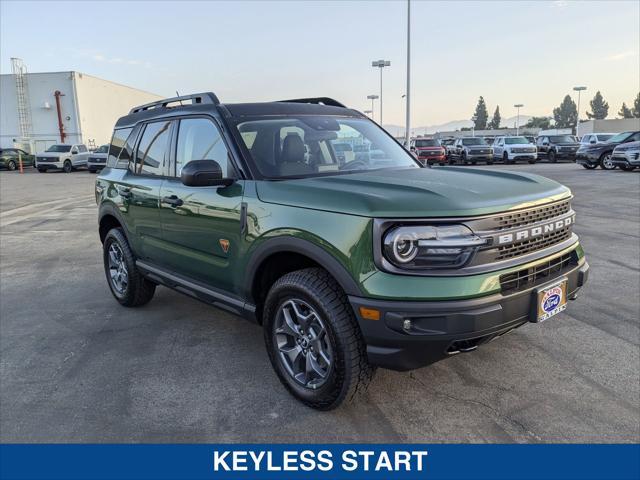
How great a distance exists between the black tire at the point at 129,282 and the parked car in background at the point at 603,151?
2225 cm

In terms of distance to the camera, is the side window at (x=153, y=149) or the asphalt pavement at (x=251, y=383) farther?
the side window at (x=153, y=149)

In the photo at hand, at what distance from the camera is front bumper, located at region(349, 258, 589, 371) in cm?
254

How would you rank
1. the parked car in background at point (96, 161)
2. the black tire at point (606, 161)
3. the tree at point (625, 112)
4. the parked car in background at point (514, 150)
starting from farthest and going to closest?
the tree at point (625, 112) < the parked car in background at point (96, 161) < the parked car in background at point (514, 150) < the black tire at point (606, 161)

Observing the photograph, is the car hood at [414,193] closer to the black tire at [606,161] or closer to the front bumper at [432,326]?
the front bumper at [432,326]

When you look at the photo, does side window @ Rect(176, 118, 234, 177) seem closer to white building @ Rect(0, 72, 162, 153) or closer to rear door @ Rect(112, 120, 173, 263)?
rear door @ Rect(112, 120, 173, 263)

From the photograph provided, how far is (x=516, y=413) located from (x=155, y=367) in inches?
100

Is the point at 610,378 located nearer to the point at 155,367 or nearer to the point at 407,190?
the point at 407,190

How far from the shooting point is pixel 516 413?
10.0 ft

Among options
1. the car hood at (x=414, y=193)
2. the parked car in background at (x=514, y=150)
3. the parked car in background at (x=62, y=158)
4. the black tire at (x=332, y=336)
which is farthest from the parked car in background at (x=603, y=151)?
the parked car in background at (x=62, y=158)

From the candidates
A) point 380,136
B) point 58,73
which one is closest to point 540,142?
point 380,136

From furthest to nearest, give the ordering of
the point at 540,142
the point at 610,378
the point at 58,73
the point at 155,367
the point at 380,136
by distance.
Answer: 1. the point at 58,73
2. the point at 540,142
3. the point at 380,136
4. the point at 155,367
5. the point at 610,378

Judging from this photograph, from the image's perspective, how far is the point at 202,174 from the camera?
3287 mm

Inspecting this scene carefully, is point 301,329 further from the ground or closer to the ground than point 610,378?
further from the ground

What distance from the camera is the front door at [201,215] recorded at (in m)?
3.50
